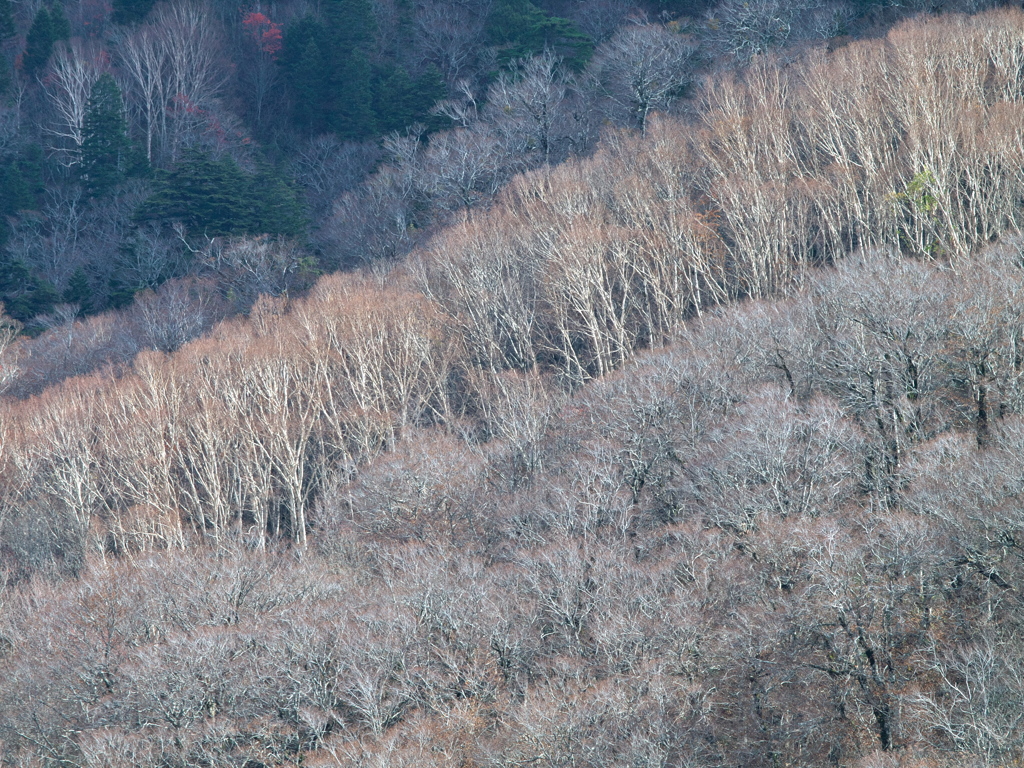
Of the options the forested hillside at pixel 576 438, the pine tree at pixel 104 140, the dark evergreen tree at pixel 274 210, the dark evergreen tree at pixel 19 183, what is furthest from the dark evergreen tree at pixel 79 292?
the pine tree at pixel 104 140

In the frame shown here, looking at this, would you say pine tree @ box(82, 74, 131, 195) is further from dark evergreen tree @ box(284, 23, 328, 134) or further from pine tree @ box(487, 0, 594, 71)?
pine tree @ box(487, 0, 594, 71)

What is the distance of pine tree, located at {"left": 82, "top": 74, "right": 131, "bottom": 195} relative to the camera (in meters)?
76.6

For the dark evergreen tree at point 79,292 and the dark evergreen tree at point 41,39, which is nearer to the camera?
the dark evergreen tree at point 79,292

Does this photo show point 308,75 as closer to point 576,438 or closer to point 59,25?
point 59,25

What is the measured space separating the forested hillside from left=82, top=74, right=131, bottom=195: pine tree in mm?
8293

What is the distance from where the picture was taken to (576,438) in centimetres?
3812

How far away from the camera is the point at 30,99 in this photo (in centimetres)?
8500

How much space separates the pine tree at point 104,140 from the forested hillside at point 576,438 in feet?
27.2

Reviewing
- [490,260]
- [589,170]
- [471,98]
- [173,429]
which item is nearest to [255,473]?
[173,429]

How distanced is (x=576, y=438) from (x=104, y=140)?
180ft

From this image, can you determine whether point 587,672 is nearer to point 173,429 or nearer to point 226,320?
point 173,429

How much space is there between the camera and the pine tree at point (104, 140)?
251 ft

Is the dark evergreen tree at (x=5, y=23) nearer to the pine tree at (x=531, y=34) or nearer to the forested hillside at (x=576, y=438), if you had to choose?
the forested hillside at (x=576, y=438)

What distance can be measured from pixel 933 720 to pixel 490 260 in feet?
102
